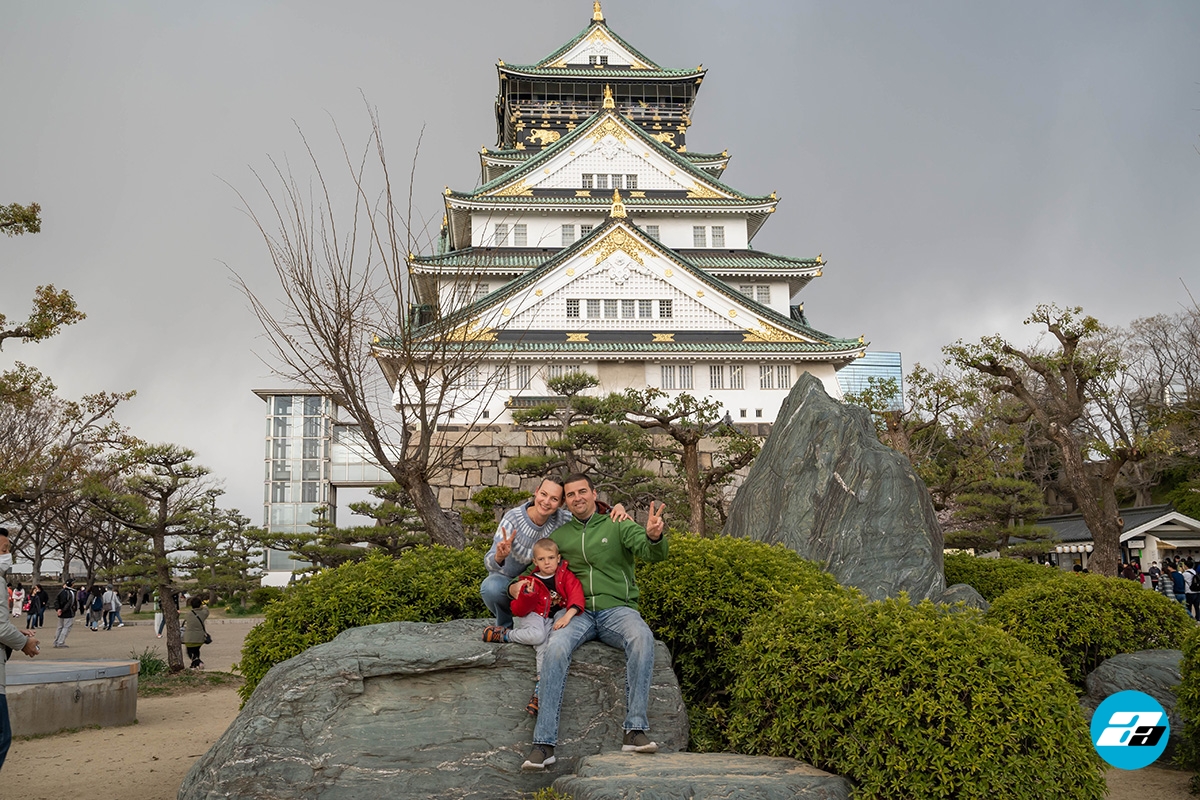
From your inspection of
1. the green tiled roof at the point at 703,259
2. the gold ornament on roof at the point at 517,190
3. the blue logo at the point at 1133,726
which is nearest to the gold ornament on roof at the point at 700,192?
the green tiled roof at the point at 703,259

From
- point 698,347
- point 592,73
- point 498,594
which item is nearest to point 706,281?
point 698,347

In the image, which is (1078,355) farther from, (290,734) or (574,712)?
(290,734)

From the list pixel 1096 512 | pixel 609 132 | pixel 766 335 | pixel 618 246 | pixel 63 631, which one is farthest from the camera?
pixel 609 132

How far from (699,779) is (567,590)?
1.47m

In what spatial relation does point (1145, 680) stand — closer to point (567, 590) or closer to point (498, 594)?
point (567, 590)

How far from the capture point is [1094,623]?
8234mm

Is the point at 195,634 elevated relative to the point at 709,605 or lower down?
lower down

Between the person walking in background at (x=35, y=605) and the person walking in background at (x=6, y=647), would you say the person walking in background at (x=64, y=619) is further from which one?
the person walking in background at (x=6, y=647)

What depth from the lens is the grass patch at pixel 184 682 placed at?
13113 millimetres

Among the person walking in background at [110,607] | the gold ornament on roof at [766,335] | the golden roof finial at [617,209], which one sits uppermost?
the golden roof finial at [617,209]

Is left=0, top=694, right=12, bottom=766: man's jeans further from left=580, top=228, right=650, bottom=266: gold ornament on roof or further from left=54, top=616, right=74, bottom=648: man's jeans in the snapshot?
left=580, top=228, right=650, bottom=266: gold ornament on roof

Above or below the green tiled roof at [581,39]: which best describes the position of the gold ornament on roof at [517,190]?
below

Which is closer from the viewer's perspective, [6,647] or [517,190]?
[6,647]

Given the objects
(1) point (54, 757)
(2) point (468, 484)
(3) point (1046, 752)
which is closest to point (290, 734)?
(3) point (1046, 752)
